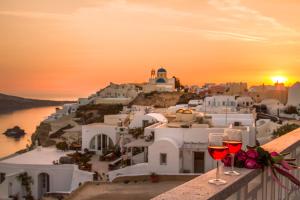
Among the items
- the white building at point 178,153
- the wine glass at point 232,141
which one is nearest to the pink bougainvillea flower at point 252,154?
the wine glass at point 232,141

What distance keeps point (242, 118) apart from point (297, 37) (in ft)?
11.8

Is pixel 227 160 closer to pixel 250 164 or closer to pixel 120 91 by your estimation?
pixel 250 164

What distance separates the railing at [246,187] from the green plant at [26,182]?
12.2m

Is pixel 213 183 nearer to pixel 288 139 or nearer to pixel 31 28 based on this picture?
pixel 288 139

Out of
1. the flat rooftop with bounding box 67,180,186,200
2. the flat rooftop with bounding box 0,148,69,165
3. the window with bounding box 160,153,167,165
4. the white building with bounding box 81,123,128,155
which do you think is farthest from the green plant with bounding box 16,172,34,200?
the window with bounding box 160,153,167,165

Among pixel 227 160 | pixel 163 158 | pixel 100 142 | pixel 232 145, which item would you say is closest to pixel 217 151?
pixel 232 145

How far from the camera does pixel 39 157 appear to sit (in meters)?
16.1

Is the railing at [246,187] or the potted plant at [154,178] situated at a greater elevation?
the railing at [246,187]

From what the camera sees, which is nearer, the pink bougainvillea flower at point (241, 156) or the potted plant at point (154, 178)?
the pink bougainvillea flower at point (241, 156)

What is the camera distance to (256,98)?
46.5 metres

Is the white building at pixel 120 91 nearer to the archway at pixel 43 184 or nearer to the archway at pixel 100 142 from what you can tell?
the archway at pixel 100 142

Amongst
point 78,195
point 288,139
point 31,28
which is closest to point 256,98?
point 31,28

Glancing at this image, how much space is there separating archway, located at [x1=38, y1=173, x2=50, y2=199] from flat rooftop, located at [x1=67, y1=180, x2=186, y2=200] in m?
3.08

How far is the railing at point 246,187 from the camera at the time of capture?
164cm
